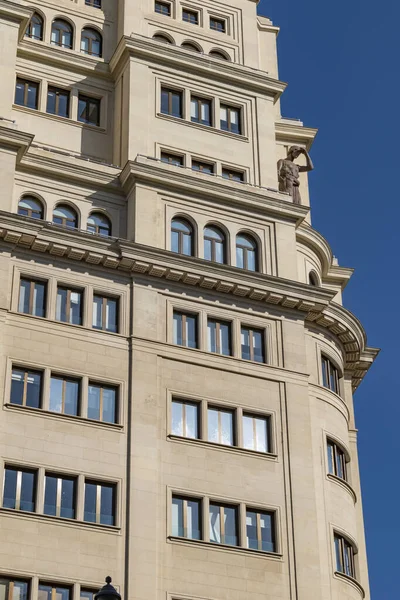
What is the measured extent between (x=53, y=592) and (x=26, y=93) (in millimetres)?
24582

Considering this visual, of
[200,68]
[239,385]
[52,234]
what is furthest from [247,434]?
[200,68]

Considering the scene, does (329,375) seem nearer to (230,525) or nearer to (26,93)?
(230,525)

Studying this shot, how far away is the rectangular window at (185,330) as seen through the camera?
168ft

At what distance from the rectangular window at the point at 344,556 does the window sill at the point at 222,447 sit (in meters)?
4.89

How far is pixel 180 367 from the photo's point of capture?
50219 millimetres

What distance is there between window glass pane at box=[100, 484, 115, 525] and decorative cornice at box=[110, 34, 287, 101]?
22.3 metres

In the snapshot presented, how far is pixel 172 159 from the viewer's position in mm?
56594

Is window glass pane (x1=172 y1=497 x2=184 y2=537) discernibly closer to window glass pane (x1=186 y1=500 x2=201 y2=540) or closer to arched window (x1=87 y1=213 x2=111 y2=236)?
window glass pane (x1=186 y1=500 x2=201 y2=540)

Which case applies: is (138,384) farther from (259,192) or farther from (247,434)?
(259,192)

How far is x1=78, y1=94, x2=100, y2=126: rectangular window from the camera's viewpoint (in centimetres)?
5753

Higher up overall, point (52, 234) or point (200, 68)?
point (200, 68)

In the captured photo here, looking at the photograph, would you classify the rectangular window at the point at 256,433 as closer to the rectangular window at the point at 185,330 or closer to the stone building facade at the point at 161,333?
the stone building facade at the point at 161,333

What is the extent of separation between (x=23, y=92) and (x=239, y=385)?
58.3 feet

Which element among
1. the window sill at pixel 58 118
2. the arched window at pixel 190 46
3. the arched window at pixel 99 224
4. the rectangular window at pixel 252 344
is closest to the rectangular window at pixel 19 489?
the rectangular window at pixel 252 344
